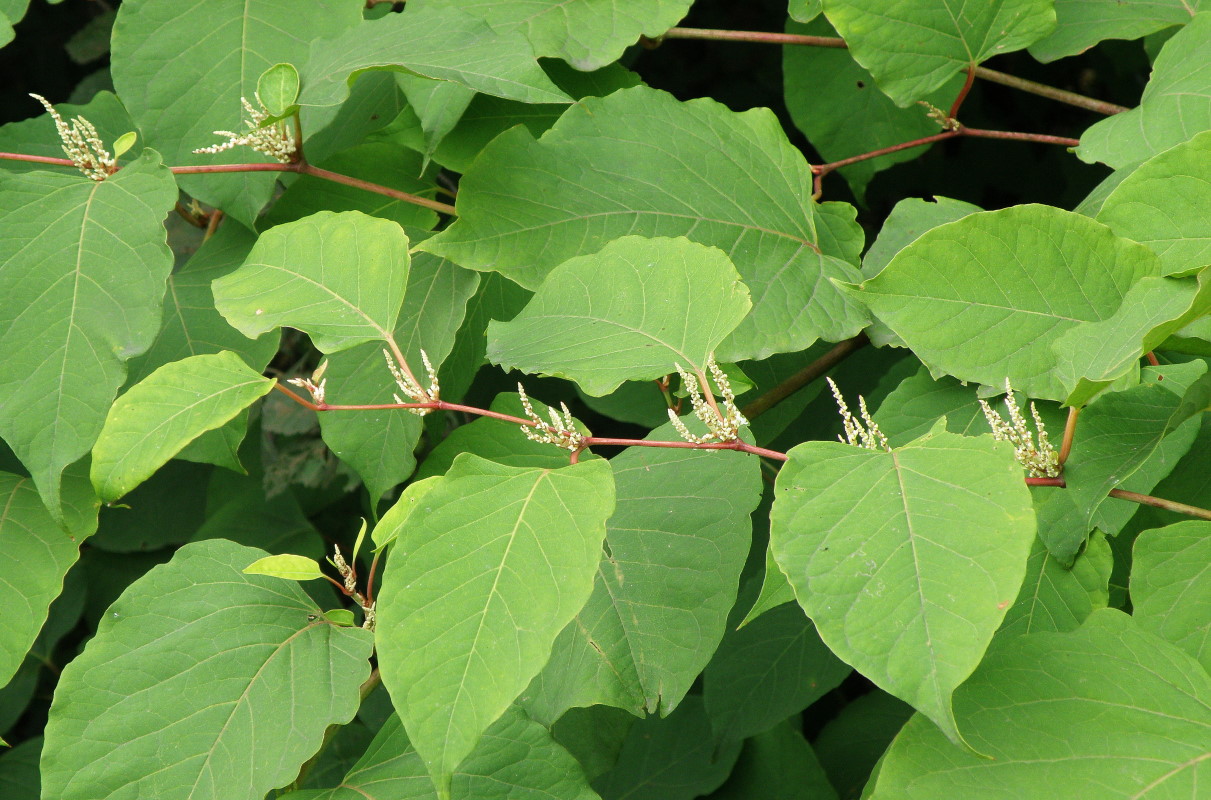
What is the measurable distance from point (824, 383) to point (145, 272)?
104 centimetres

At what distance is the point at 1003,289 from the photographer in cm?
97

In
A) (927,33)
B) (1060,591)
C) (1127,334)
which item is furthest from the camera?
(927,33)

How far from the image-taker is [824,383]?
1.67m

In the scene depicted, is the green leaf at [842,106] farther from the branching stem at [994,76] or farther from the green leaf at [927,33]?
the green leaf at [927,33]

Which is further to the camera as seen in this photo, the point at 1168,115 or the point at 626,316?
the point at 1168,115

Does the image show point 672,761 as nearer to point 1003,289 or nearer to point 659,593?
point 659,593

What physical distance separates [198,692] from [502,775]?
1.02 ft

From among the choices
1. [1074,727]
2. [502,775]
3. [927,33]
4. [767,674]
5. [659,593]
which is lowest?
[767,674]

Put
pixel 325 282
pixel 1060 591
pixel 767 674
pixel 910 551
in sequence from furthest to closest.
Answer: pixel 767 674
pixel 325 282
pixel 1060 591
pixel 910 551

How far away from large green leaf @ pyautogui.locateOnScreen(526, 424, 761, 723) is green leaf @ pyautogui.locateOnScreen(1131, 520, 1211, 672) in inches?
14.5

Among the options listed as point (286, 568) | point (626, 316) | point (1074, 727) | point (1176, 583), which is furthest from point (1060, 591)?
point (286, 568)

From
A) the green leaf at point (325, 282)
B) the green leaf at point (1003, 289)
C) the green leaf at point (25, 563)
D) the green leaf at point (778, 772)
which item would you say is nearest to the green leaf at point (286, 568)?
the green leaf at point (325, 282)

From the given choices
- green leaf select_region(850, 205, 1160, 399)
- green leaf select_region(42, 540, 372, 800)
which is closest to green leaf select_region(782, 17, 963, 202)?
green leaf select_region(850, 205, 1160, 399)

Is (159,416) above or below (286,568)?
above
